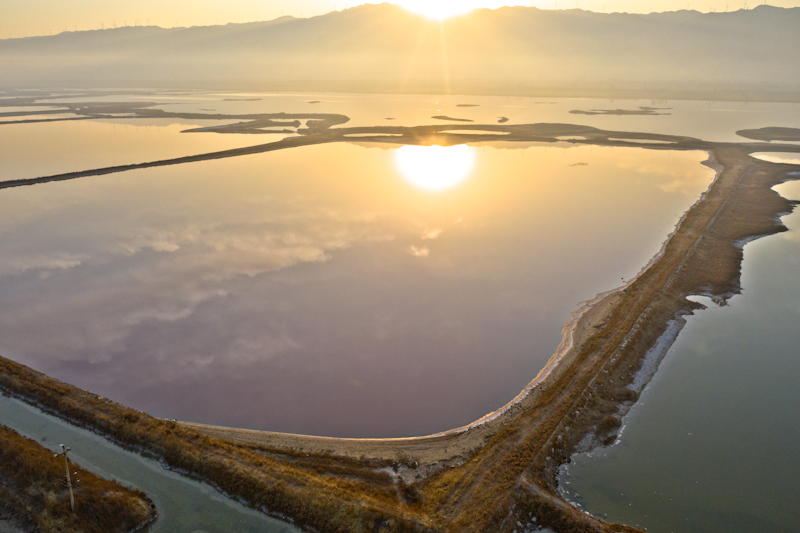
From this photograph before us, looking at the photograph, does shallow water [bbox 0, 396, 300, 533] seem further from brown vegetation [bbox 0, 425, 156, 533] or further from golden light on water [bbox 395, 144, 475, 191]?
golden light on water [bbox 395, 144, 475, 191]

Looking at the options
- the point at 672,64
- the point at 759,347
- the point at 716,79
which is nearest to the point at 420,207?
the point at 759,347

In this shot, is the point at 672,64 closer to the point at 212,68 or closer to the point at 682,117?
the point at 682,117

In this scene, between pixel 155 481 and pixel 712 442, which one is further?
pixel 712 442

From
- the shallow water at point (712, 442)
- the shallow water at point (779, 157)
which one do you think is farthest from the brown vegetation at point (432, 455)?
the shallow water at point (779, 157)

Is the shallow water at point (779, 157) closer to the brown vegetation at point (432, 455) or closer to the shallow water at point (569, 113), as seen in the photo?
the shallow water at point (569, 113)

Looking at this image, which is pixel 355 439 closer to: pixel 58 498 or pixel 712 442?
pixel 58 498

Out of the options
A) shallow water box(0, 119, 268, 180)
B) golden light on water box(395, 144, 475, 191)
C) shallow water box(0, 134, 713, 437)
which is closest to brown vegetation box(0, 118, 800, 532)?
shallow water box(0, 134, 713, 437)

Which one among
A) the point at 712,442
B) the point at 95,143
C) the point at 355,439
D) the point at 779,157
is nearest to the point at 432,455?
the point at 355,439
